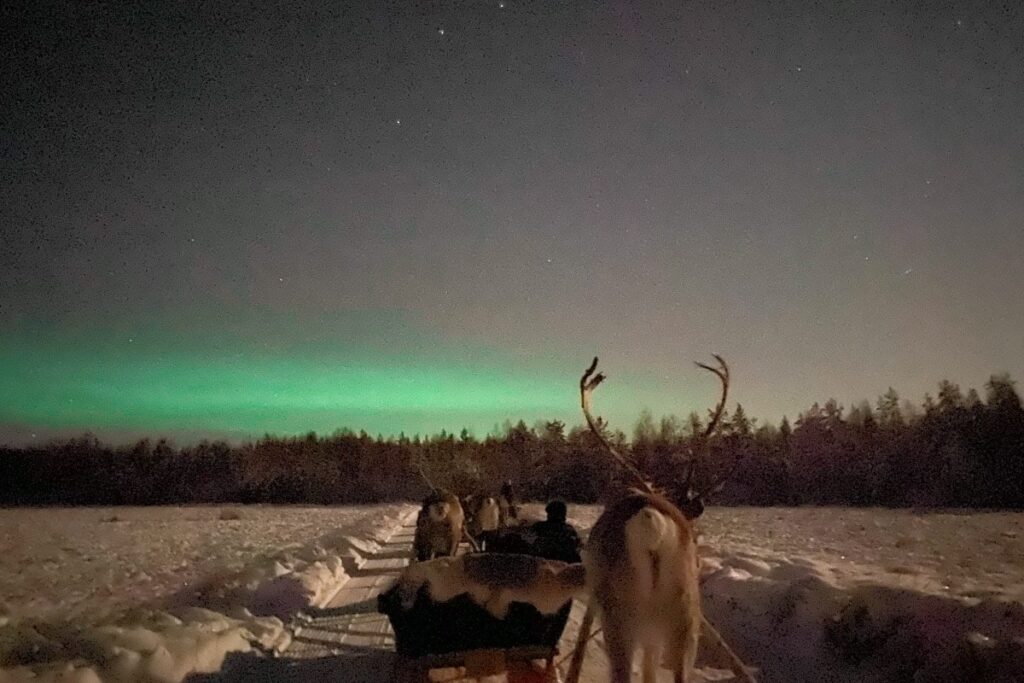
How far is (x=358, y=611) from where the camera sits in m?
9.37

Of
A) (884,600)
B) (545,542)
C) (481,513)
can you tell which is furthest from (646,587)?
(481,513)

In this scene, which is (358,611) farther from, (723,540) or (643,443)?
(723,540)

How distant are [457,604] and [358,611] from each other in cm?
502

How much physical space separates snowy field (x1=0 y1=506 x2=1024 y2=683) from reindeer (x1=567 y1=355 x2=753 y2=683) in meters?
1.67

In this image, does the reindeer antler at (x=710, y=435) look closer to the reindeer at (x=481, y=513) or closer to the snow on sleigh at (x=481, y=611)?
the snow on sleigh at (x=481, y=611)

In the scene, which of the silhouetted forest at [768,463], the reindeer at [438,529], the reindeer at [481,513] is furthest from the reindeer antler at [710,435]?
the reindeer at [481,513]

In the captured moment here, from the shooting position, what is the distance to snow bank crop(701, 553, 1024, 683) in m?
5.38

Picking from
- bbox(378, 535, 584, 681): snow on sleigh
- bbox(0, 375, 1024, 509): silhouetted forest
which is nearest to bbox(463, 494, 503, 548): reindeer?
bbox(0, 375, 1024, 509): silhouetted forest

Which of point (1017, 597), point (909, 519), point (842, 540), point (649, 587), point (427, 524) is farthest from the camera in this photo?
point (842, 540)

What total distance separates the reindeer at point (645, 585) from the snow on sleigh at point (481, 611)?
612mm

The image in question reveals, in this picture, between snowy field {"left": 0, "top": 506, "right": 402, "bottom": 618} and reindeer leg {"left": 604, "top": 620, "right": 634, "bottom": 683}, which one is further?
snowy field {"left": 0, "top": 506, "right": 402, "bottom": 618}

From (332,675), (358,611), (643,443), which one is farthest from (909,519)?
(332,675)

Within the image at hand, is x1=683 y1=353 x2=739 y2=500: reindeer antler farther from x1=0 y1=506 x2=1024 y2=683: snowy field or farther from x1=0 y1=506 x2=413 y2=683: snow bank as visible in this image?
x1=0 y1=506 x2=413 y2=683: snow bank

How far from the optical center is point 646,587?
3.80m
